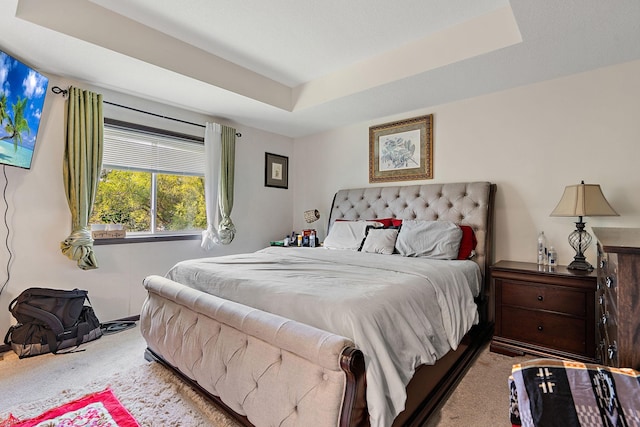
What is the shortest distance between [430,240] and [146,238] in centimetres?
293

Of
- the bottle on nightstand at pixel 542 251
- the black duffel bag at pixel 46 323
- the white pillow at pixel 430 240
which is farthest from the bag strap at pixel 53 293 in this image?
the bottle on nightstand at pixel 542 251

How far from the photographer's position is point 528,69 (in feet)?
8.21

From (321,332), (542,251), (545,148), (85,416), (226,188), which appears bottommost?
(85,416)

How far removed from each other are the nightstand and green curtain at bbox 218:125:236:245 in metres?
2.95

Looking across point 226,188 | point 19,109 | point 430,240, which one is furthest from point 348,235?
point 19,109

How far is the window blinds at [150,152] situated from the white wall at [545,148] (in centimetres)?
268

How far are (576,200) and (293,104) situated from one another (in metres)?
2.85

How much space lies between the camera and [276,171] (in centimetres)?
459

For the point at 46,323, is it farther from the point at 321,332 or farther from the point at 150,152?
the point at 321,332

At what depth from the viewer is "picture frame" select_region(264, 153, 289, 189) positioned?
4.45m

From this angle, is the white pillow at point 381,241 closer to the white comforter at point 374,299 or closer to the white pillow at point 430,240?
the white pillow at point 430,240

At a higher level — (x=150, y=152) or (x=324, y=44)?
(x=324, y=44)

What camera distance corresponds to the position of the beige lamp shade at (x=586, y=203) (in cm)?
220

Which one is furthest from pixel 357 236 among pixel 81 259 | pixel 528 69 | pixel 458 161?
pixel 81 259
